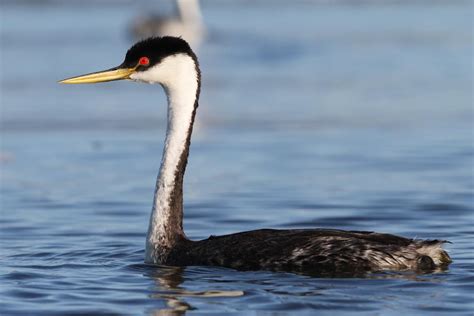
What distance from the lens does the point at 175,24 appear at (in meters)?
35.2

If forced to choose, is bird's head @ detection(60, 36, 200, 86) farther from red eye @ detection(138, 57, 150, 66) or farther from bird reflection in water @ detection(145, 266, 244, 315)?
bird reflection in water @ detection(145, 266, 244, 315)

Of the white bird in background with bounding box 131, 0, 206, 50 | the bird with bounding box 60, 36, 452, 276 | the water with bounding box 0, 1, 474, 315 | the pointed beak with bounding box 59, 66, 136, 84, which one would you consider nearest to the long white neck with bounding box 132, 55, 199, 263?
the bird with bounding box 60, 36, 452, 276

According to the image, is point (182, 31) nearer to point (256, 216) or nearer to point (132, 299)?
point (256, 216)

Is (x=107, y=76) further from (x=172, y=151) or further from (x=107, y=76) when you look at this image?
(x=172, y=151)

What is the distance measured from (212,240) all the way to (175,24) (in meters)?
25.7

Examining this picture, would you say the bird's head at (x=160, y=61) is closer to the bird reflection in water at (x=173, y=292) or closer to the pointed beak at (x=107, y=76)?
the pointed beak at (x=107, y=76)

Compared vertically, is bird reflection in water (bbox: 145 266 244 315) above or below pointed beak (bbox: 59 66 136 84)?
below

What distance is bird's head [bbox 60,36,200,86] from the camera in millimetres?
9977

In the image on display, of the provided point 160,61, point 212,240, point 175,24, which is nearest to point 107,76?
point 160,61

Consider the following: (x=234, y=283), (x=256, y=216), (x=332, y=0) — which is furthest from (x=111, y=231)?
(x=332, y=0)

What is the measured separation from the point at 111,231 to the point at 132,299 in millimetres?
3473

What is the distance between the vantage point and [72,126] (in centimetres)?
1952

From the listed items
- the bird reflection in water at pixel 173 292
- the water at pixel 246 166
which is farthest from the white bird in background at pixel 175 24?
the bird reflection in water at pixel 173 292

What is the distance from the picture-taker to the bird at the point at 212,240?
928 centimetres
